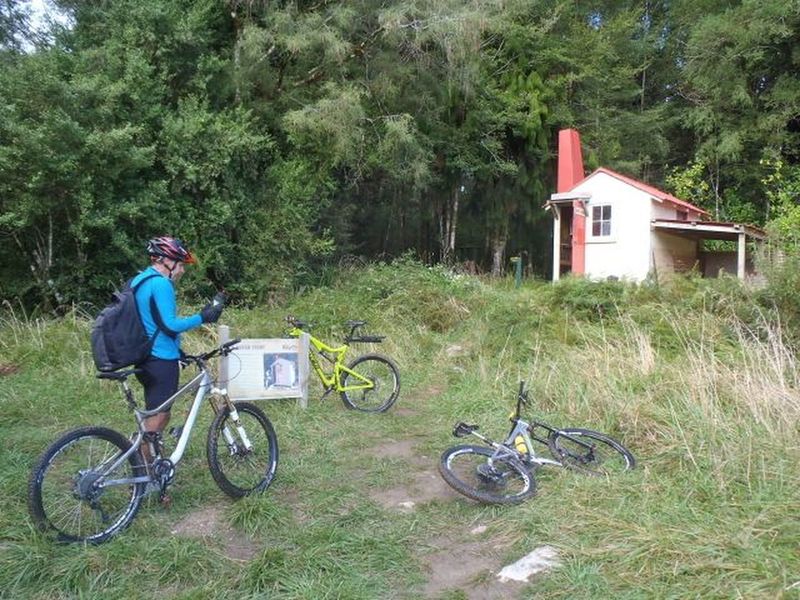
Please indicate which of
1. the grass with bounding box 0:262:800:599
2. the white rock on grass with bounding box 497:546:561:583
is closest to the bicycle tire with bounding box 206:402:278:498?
the grass with bounding box 0:262:800:599

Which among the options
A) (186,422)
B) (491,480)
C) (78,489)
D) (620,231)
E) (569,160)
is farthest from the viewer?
(569,160)

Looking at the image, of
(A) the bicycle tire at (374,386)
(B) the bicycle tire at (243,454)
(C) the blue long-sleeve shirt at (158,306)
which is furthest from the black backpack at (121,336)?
(A) the bicycle tire at (374,386)

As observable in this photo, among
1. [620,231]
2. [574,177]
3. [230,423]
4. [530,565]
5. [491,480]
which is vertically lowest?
[530,565]

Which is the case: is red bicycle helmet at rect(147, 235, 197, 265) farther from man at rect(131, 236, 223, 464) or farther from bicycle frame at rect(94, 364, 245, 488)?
bicycle frame at rect(94, 364, 245, 488)

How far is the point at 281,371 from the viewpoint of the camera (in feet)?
20.4

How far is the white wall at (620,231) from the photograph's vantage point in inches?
575

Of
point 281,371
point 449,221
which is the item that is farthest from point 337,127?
point 449,221

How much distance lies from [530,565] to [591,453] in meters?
1.46

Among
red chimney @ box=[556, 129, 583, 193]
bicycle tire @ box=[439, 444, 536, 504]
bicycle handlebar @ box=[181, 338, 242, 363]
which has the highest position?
red chimney @ box=[556, 129, 583, 193]

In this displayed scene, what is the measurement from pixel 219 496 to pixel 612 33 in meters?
20.2

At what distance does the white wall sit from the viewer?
14602mm

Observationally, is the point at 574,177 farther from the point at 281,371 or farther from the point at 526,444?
the point at 526,444

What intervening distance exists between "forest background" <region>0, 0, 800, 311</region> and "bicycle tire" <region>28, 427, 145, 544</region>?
6.74 m

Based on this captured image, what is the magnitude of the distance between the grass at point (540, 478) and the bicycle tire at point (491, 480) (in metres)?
0.09
